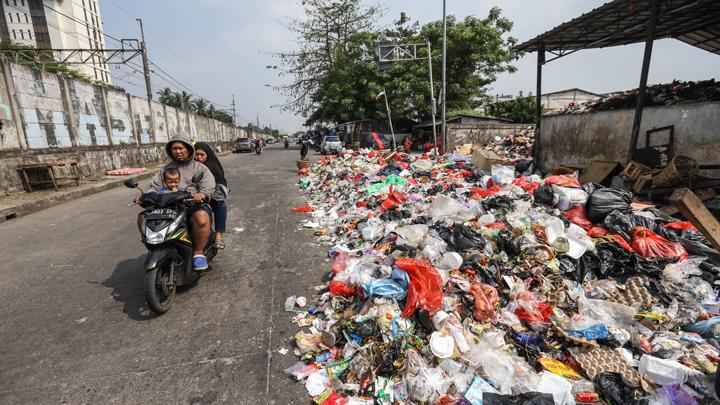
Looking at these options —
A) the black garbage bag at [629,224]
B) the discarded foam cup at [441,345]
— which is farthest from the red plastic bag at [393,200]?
the discarded foam cup at [441,345]

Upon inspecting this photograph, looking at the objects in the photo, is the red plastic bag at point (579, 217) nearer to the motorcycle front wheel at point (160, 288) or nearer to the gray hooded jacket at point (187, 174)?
the gray hooded jacket at point (187, 174)

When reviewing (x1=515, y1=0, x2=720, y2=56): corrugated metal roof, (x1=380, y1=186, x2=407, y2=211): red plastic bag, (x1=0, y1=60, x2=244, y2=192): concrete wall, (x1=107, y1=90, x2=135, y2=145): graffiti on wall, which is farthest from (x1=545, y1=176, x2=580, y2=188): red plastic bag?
(x1=107, y1=90, x2=135, y2=145): graffiti on wall

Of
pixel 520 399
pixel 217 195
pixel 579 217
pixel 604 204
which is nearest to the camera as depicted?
pixel 520 399

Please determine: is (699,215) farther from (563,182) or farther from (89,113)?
(89,113)

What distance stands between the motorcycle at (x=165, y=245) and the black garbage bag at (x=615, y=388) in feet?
11.4

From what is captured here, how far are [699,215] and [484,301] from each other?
131 inches

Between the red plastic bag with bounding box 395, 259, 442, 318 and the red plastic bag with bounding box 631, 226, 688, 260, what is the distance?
253 centimetres

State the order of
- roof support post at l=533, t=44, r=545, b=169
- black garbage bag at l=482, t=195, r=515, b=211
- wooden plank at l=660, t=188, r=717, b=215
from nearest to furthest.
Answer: wooden plank at l=660, t=188, r=717, b=215 → black garbage bag at l=482, t=195, r=515, b=211 → roof support post at l=533, t=44, r=545, b=169

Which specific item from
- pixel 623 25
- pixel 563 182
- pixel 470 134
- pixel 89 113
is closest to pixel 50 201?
pixel 89 113

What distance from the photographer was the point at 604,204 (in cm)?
433

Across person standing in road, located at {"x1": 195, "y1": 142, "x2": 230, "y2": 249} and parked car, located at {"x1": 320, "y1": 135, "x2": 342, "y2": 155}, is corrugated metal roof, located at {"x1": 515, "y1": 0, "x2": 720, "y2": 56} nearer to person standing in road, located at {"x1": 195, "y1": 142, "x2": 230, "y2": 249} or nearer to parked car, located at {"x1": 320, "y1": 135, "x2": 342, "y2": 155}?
person standing in road, located at {"x1": 195, "y1": 142, "x2": 230, "y2": 249}

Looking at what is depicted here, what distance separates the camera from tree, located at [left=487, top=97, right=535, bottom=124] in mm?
24078

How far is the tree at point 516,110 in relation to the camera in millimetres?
24078

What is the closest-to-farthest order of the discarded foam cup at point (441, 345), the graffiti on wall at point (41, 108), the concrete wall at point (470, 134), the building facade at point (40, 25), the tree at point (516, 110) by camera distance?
the discarded foam cup at point (441, 345) → the graffiti on wall at point (41, 108) → the concrete wall at point (470, 134) → the tree at point (516, 110) → the building facade at point (40, 25)
